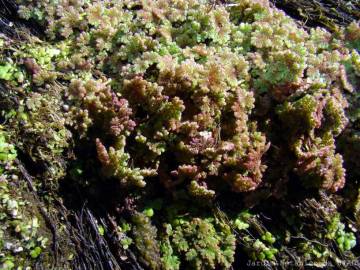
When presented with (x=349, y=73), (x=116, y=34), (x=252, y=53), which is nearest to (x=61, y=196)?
(x=116, y=34)

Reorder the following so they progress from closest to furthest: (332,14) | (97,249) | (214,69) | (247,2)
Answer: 1. (97,249)
2. (214,69)
3. (247,2)
4. (332,14)

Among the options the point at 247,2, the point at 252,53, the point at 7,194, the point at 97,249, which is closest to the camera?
the point at 7,194

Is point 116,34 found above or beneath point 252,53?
beneath

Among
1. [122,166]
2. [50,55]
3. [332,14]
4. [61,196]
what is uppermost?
[332,14]

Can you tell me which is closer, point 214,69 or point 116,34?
point 214,69

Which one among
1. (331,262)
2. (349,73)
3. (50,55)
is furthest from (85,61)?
(331,262)

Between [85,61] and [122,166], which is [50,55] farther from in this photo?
[122,166]
